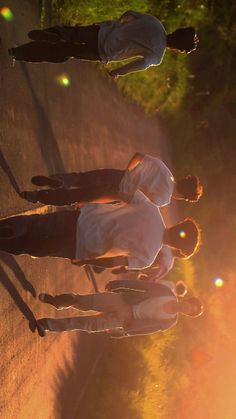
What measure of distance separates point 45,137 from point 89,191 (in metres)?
1.41

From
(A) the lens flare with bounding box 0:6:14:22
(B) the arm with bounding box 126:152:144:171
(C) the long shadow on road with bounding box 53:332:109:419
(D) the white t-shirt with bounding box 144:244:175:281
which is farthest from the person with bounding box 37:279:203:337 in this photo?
(A) the lens flare with bounding box 0:6:14:22

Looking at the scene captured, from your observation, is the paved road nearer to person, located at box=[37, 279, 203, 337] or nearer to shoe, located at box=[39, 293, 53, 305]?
shoe, located at box=[39, 293, 53, 305]

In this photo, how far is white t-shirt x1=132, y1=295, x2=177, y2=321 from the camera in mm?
6207

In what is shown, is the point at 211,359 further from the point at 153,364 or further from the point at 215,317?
the point at 153,364

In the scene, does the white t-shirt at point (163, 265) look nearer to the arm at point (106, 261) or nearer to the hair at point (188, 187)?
the hair at point (188, 187)

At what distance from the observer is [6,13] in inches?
241

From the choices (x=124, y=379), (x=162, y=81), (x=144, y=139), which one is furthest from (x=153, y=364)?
(x=162, y=81)

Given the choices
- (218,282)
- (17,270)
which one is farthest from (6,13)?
(218,282)

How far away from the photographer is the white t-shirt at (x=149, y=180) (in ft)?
17.9

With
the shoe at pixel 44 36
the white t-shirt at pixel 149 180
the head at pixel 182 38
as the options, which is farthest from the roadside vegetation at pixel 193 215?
the white t-shirt at pixel 149 180

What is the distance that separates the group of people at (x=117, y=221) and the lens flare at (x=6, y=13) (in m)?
0.51

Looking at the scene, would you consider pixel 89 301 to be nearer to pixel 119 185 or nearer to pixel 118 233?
pixel 119 185

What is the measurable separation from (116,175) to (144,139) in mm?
8123

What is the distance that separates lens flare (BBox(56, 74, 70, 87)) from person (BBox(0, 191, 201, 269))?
3551mm
